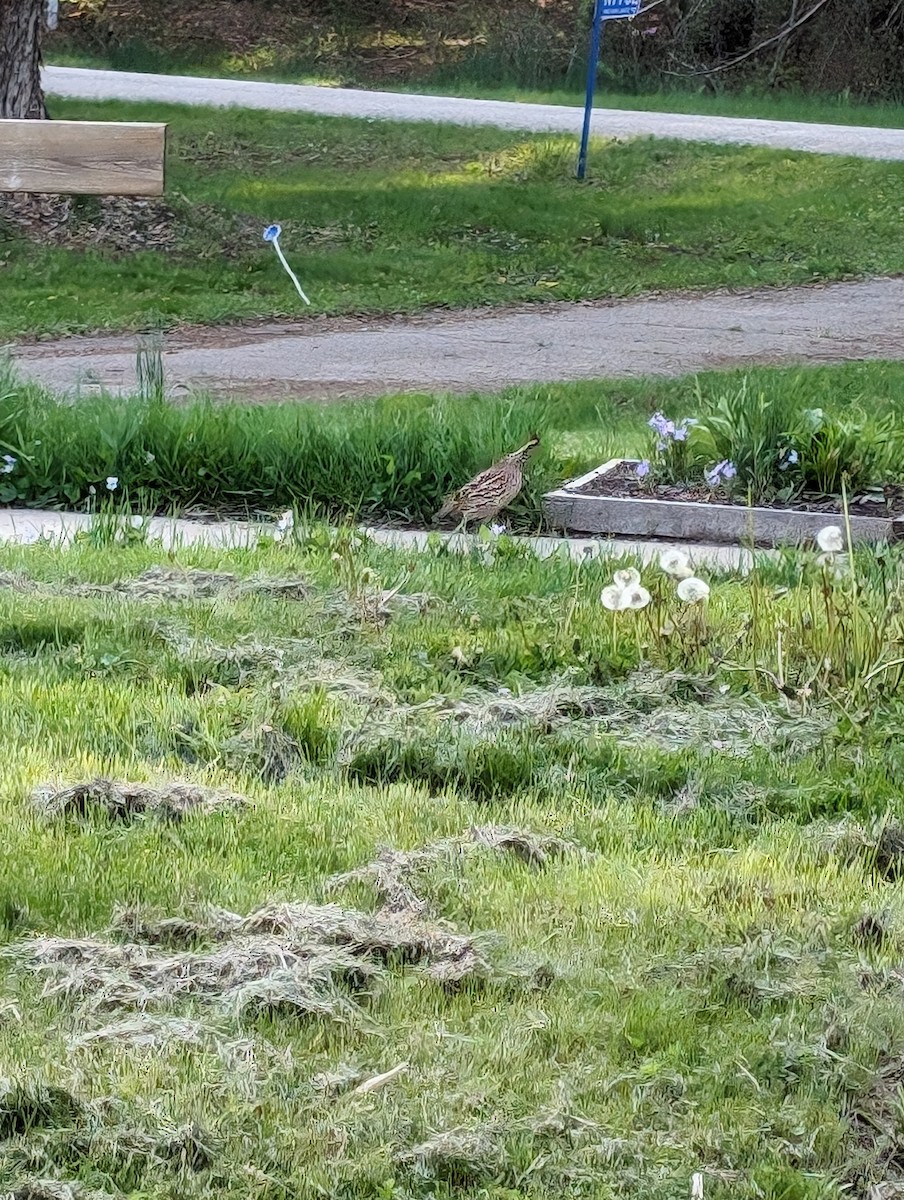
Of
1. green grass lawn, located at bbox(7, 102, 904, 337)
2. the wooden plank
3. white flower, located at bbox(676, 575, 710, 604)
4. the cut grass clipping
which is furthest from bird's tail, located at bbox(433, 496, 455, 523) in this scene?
green grass lawn, located at bbox(7, 102, 904, 337)

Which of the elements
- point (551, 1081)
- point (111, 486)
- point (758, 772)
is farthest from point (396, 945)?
point (111, 486)

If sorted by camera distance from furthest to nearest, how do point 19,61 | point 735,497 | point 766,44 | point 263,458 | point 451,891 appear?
1. point 766,44
2. point 19,61
3. point 263,458
4. point 735,497
5. point 451,891

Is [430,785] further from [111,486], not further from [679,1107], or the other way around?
[111,486]

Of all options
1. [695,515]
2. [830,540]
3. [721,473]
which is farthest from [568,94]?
[830,540]

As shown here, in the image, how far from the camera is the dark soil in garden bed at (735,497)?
6480 mm

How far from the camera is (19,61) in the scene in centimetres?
1424

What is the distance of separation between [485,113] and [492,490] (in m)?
14.0

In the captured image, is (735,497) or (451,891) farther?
(735,497)

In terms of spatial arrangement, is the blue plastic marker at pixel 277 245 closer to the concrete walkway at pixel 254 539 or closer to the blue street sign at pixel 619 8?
the concrete walkway at pixel 254 539

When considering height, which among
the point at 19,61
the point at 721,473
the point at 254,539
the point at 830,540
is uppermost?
the point at 19,61

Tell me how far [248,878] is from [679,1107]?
1081mm

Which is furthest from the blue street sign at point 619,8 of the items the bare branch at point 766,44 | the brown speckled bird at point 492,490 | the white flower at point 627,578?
the white flower at point 627,578

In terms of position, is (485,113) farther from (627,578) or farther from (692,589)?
(692,589)

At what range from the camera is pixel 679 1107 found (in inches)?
104
